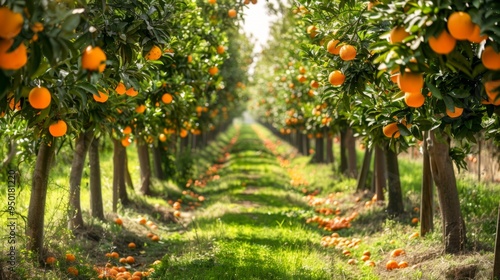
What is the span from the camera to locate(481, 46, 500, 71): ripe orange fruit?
3611 millimetres

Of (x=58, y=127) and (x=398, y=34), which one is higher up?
(x=398, y=34)

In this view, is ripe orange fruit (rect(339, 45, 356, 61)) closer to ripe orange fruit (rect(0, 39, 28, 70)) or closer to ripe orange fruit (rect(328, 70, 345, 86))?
ripe orange fruit (rect(328, 70, 345, 86))

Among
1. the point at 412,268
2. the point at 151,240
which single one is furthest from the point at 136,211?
the point at 412,268

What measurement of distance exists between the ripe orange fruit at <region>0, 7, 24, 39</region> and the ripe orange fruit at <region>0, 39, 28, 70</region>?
5cm

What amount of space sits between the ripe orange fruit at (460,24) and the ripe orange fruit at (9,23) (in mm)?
2574

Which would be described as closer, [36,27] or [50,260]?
[36,27]

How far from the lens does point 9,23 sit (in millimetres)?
3186

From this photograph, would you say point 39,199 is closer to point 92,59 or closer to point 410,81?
point 92,59

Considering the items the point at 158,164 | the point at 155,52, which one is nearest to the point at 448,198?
the point at 155,52

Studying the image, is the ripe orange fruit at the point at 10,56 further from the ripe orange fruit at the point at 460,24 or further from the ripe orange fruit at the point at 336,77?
the ripe orange fruit at the point at 336,77

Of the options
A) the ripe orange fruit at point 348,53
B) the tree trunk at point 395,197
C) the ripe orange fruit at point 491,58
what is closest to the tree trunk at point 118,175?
the tree trunk at point 395,197

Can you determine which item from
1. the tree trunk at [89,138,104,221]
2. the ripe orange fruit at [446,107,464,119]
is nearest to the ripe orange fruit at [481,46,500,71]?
the ripe orange fruit at [446,107,464,119]

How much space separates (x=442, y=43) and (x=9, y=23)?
261cm

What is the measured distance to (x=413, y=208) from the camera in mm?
11469
